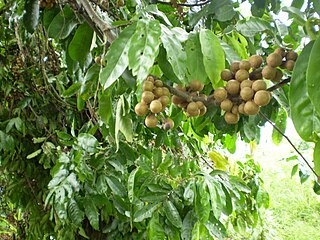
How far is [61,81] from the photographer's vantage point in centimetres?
139

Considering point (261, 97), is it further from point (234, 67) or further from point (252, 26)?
point (252, 26)

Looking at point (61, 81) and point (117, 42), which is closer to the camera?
point (117, 42)

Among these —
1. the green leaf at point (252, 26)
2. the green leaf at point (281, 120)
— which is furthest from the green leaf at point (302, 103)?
the green leaf at point (281, 120)

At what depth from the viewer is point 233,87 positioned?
0.55 meters

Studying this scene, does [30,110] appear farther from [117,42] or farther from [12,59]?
[117,42]

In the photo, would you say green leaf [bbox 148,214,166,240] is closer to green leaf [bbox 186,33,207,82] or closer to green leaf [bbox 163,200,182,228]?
green leaf [bbox 163,200,182,228]

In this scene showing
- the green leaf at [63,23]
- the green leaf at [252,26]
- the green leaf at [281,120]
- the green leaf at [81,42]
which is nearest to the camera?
the green leaf at [252,26]

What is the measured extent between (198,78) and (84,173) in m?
0.55

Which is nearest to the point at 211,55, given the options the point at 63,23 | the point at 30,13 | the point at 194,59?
the point at 194,59

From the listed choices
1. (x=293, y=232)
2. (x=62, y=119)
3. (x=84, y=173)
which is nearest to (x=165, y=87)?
(x=84, y=173)

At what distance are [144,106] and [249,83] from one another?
0.48 ft

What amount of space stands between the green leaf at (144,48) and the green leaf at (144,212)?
531mm

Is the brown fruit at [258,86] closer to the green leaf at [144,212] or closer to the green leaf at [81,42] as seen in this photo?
the green leaf at [81,42]

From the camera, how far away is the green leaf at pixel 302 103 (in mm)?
448
